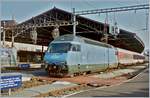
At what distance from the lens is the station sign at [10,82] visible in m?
14.8

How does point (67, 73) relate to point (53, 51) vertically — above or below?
below

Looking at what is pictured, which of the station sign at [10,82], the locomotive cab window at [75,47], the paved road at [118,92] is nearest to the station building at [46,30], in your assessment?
the locomotive cab window at [75,47]

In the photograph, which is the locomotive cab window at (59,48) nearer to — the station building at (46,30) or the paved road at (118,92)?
the paved road at (118,92)

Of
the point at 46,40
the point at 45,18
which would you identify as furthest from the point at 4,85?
the point at 46,40

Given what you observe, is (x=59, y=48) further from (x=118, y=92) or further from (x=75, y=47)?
A: (x=118, y=92)

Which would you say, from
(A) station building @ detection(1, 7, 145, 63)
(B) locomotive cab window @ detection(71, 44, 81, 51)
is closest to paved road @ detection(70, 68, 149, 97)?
(B) locomotive cab window @ detection(71, 44, 81, 51)

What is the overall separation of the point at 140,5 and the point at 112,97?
75.9ft

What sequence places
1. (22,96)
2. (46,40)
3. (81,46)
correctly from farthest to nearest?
(46,40)
(81,46)
(22,96)

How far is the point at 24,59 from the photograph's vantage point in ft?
227

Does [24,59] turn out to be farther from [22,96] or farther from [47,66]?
[22,96]

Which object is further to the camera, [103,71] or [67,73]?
[103,71]

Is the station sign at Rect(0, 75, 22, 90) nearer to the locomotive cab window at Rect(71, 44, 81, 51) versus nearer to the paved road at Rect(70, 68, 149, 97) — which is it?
the paved road at Rect(70, 68, 149, 97)

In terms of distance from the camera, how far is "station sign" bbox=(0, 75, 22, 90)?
1480cm

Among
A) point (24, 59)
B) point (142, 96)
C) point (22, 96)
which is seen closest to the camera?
point (22, 96)
